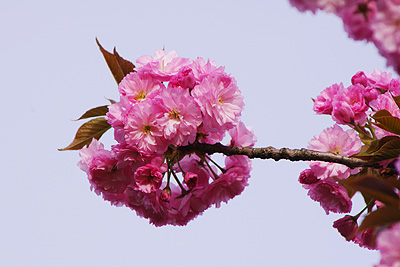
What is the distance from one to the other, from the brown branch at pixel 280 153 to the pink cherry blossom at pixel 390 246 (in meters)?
0.54

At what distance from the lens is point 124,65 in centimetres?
145

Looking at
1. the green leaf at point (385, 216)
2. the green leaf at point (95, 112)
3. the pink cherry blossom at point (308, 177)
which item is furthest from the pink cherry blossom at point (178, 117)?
the green leaf at point (385, 216)

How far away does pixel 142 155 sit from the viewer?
1.33 metres

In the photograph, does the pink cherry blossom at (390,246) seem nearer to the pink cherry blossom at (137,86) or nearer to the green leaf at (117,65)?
the pink cherry blossom at (137,86)

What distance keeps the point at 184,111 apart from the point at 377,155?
0.45 meters

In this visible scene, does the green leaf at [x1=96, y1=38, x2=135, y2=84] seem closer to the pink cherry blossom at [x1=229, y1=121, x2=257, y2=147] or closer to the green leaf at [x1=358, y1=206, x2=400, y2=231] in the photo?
the pink cherry blossom at [x1=229, y1=121, x2=257, y2=147]

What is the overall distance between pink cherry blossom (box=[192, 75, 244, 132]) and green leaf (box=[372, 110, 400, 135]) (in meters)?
0.33

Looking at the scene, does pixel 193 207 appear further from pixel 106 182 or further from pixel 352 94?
pixel 352 94

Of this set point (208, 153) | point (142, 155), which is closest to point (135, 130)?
point (142, 155)

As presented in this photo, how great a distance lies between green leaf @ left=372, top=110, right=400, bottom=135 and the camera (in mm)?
1212

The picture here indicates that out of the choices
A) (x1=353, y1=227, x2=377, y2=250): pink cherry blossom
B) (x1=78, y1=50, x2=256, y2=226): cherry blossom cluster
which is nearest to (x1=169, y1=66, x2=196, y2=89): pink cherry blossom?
(x1=78, y1=50, x2=256, y2=226): cherry blossom cluster

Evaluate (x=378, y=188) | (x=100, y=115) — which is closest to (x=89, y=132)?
(x=100, y=115)

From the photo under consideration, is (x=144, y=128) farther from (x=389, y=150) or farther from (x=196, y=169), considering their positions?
(x=389, y=150)

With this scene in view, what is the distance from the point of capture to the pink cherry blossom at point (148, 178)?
130 centimetres
